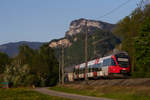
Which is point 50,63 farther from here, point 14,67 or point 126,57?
point 126,57

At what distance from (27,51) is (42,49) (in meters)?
11.4

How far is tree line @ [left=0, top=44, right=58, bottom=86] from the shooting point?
72.8 meters

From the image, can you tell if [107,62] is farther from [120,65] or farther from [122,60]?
[122,60]

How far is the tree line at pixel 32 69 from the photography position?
72750 mm

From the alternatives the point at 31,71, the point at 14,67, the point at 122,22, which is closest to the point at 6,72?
the point at 14,67

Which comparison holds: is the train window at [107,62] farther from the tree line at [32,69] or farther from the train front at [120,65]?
the tree line at [32,69]

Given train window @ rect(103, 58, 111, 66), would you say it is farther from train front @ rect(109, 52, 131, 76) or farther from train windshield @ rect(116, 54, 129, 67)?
train windshield @ rect(116, 54, 129, 67)

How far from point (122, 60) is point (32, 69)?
3847cm

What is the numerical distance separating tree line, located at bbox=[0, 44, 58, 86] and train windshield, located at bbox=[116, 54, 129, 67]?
101 ft

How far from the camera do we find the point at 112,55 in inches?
1859

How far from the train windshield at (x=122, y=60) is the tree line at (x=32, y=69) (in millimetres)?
30733

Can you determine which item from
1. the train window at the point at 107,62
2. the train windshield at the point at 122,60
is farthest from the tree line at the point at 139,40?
the train window at the point at 107,62

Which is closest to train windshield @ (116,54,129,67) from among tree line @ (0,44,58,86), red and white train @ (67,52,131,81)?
red and white train @ (67,52,131,81)

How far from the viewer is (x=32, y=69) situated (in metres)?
81.6
